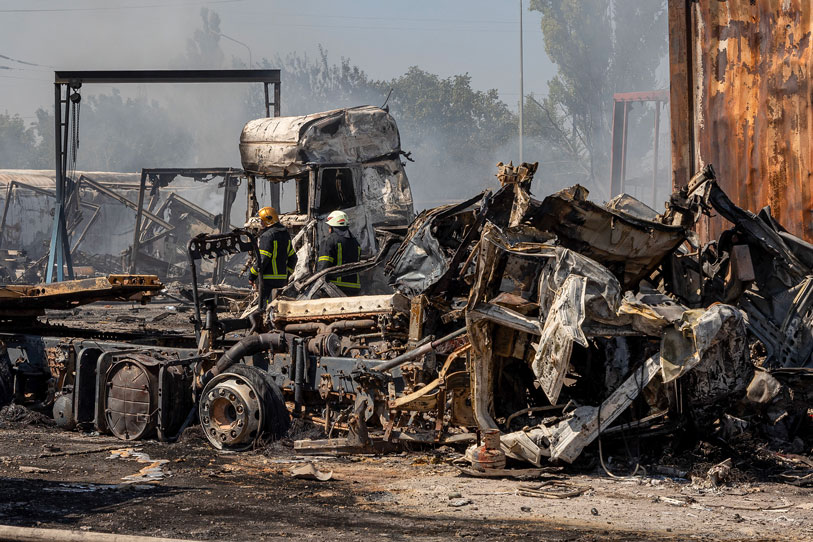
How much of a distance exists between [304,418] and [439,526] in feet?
9.43

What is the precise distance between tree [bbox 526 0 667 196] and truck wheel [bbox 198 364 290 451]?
4450 centimetres

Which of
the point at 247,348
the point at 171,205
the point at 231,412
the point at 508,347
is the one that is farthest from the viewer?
the point at 171,205

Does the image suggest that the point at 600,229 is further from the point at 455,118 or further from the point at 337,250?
the point at 455,118

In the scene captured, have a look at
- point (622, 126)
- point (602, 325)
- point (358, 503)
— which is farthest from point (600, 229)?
point (622, 126)

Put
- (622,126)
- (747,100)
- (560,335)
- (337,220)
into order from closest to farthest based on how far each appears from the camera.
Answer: (560,335) → (747,100) → (337,220) → (622,126)

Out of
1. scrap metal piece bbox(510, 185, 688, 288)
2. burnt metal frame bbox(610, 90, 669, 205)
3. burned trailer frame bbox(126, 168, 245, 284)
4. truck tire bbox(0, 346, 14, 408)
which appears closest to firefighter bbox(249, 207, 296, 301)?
truck tire bbox(0, 346, 14, 408)

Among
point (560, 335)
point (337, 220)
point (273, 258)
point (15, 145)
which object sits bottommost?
point (560, 335)

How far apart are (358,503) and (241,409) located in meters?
2.06

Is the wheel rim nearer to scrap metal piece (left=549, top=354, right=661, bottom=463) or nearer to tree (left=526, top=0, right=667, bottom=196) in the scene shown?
scrap metal piece (left=549, top=354, right=661, bottom=463)

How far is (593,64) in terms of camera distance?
5297cm

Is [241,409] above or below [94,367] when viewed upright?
below

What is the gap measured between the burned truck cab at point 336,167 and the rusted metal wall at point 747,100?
4.35 metres

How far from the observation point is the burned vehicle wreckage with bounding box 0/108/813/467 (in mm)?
6273

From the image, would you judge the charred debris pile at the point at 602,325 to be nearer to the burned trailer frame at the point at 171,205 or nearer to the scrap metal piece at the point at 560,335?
the scrap metal piece at the point at 560,335
